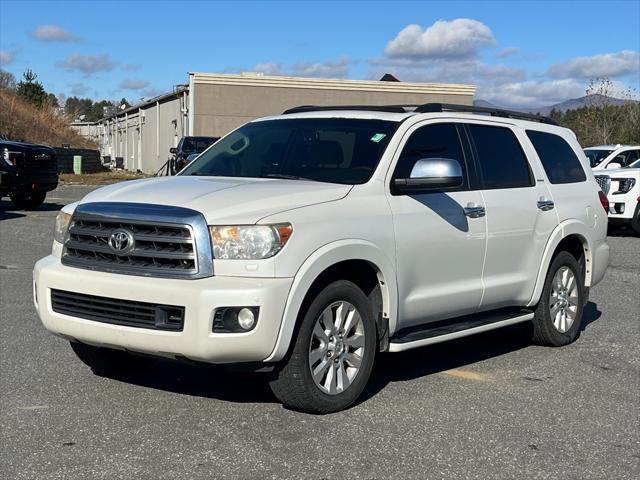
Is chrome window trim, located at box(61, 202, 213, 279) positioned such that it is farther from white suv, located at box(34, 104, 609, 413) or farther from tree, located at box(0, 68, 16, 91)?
tree, located at box(0, 68, 16, 91)

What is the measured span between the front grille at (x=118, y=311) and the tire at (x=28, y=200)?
14.9 metres

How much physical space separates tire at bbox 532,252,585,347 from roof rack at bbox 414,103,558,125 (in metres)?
1.28

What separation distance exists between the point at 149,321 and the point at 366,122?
7.47 ft

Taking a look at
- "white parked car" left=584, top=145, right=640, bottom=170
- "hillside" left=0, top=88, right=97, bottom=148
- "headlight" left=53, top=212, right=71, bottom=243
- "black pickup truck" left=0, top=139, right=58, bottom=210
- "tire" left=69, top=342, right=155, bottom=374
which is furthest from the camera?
"hillside" left=0, top=88, right=97, bottom=148

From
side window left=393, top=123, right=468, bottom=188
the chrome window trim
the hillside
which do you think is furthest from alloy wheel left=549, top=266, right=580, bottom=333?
the hillside

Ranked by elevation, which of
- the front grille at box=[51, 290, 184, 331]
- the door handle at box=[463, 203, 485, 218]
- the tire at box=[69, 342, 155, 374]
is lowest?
the tire at box=[69, 342, 155, 374]

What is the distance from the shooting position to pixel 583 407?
5543 mm

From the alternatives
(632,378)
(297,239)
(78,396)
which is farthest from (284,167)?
(632,378)

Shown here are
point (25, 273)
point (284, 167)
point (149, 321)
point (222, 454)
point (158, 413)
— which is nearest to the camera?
point (222, 454)

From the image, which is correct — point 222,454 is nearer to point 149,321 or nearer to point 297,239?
point 149,321

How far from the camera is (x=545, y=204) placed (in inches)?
275

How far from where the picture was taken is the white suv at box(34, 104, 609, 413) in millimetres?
4715

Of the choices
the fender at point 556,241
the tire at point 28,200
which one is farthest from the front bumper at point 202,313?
the tire at point 28,200

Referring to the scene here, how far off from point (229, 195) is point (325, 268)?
0.72 m
